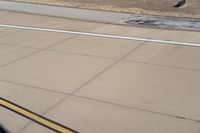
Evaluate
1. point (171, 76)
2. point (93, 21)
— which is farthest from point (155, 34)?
point (171, 76)

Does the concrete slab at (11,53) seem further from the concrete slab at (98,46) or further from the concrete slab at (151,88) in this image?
the concrete slab at (151,88)

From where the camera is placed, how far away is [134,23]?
13.6 meters

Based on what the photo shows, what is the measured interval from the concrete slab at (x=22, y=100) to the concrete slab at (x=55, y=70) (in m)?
0.29

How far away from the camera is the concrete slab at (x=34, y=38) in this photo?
1113cm

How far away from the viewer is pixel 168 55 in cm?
991

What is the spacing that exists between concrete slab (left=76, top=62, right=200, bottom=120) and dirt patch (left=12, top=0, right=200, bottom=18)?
6.96 meters

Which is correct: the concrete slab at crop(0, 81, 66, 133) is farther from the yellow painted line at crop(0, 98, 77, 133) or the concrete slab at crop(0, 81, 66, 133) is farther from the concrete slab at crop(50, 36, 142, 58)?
the concrete slab at crop(50, 36, 142, 58)

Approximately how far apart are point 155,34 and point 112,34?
1.49m

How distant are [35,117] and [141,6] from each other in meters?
11.7

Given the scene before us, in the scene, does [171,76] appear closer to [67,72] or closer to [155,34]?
[67,72]

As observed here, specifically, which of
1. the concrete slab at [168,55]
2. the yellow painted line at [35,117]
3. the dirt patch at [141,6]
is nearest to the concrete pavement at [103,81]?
the concrete slab at [168,55]

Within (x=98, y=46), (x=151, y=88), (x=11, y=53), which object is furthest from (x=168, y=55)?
(x=11, y=53)

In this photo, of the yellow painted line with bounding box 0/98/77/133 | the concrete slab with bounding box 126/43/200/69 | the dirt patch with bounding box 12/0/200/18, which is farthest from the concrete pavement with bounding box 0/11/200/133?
the dirt patch with bounding box 12/0/200/18

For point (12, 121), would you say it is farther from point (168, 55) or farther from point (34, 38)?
point (34, 38)
